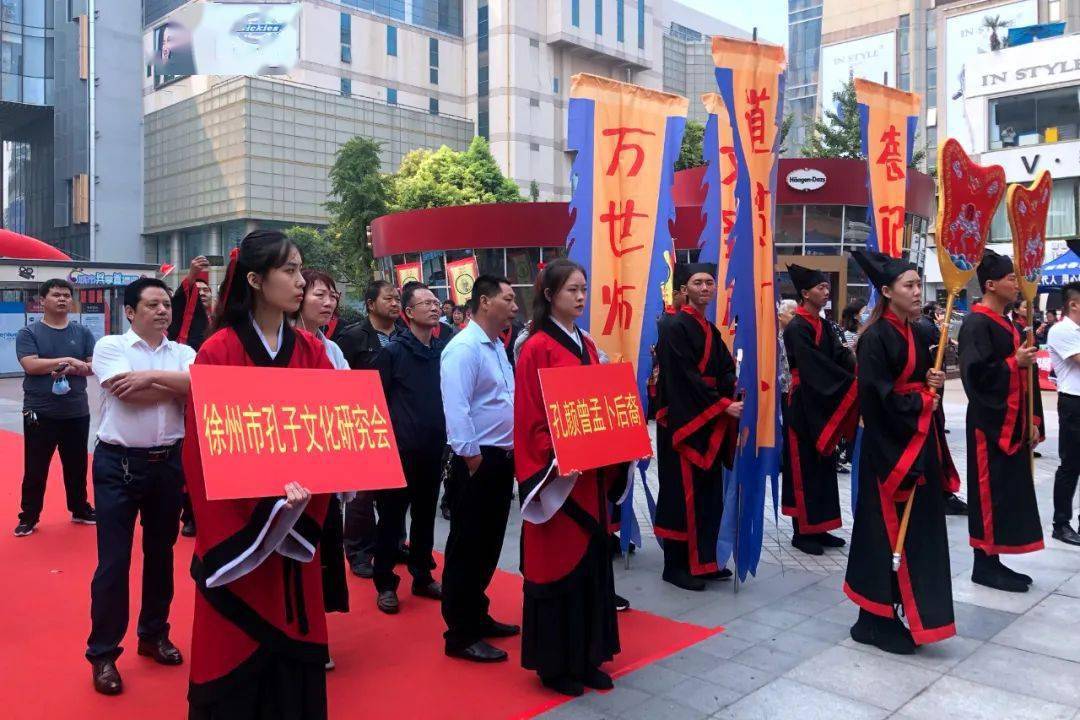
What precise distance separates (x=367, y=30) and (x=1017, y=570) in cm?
5232

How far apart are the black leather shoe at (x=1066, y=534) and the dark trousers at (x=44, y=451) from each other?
6303 mm

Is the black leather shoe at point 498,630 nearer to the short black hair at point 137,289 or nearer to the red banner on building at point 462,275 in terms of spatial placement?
the short black hair at point 137,289

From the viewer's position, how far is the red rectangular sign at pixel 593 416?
3.21 meters

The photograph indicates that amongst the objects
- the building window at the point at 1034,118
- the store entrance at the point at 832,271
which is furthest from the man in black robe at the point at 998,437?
the building window at the point at 1034,118

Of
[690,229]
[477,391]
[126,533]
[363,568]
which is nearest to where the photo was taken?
[126,533]

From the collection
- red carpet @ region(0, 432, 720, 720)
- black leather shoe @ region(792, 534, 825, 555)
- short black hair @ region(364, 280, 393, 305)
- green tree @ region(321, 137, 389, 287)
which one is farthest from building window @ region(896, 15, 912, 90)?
red carpet @ region(0, 432, 720, 720)

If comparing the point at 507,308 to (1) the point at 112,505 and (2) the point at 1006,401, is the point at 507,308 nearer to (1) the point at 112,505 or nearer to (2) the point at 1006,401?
(1) the point at 112,505

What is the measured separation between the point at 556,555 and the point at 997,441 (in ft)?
8.76

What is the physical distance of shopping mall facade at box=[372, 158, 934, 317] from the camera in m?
18.2

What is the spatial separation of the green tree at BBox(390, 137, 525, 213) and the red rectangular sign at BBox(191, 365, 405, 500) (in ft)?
94.8

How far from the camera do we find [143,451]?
11.1ft

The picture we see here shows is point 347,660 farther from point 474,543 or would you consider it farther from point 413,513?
point 413,513

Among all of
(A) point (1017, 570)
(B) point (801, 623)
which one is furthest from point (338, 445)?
(A) point (1017, 570)

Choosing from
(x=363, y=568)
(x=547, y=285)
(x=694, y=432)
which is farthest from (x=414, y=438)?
(x=694, y=432)
